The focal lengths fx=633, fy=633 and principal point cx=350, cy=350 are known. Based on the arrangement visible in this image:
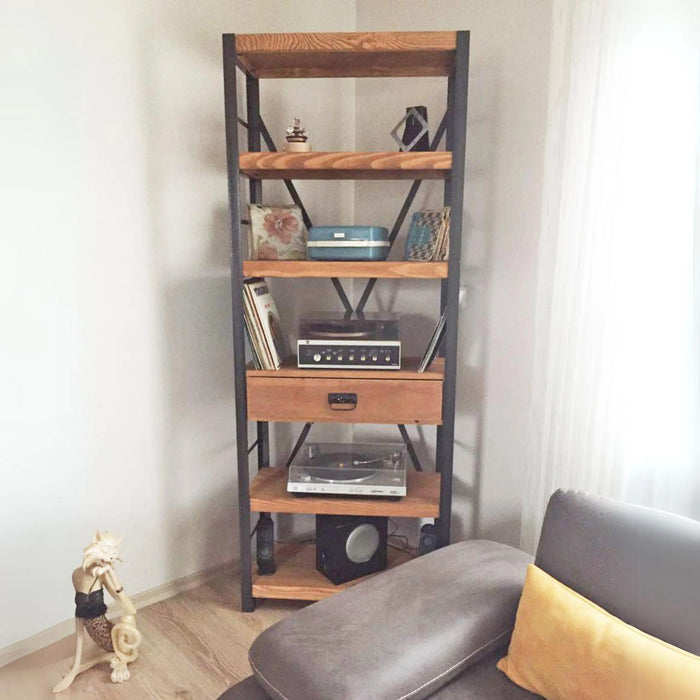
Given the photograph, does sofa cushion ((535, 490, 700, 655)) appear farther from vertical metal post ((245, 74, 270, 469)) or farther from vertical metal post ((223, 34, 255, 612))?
vertical metal post ((245, 74, 270, 469))

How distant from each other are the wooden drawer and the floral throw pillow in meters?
0.42

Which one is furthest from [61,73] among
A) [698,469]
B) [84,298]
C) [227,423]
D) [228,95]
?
[698,469]

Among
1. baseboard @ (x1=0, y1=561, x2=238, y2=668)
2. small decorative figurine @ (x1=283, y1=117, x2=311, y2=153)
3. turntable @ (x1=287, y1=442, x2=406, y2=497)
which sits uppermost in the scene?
small decorative figurine @ (x1=283, y1=117, x2=311, y2=153)

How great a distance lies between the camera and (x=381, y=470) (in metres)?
2.15

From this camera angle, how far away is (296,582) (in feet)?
7.09

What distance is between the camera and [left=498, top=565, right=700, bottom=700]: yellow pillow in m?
1.11

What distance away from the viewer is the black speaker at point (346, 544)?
7.00ft

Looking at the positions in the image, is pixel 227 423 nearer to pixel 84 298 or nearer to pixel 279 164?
pixel 84 298

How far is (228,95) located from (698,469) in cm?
167

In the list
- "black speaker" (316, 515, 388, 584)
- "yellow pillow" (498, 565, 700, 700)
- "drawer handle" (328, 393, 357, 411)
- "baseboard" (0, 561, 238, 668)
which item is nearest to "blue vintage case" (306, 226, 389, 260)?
"drawer handle" (328, 393, 357, 411)

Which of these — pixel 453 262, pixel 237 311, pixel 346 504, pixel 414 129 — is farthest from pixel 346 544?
pixel 414 129

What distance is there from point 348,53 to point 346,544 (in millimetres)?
1557

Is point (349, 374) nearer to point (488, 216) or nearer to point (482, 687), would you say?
point (488, 216)

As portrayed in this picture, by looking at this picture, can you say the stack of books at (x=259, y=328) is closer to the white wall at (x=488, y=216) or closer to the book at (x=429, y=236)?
the book at (x=429, y=236)
